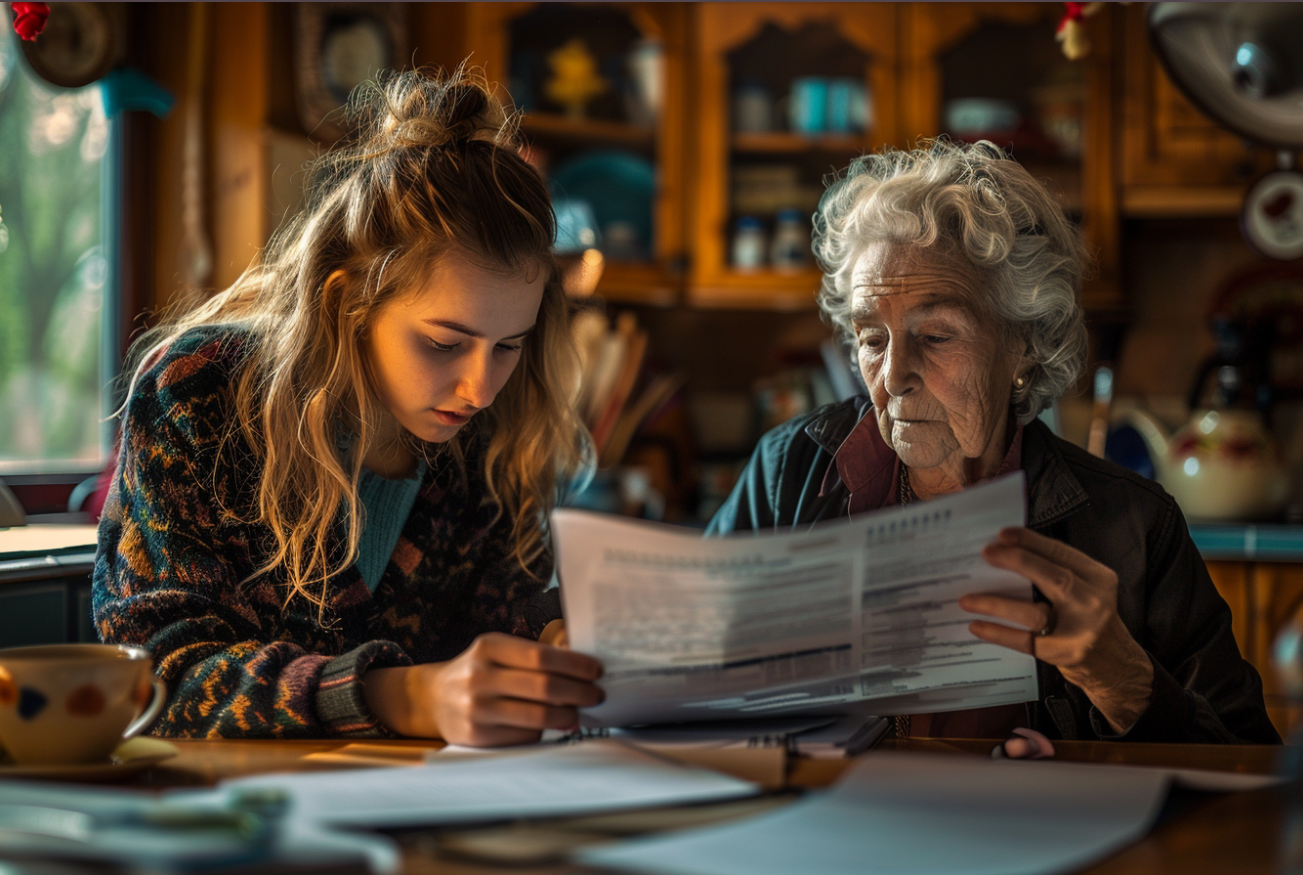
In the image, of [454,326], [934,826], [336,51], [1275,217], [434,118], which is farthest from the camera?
[1275,217]

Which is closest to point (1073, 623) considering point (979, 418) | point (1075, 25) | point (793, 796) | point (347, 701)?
point (793, 796)

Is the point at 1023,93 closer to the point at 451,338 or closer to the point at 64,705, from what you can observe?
the point at 451,338

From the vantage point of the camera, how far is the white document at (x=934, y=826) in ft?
1.77

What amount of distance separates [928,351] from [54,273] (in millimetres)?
1836

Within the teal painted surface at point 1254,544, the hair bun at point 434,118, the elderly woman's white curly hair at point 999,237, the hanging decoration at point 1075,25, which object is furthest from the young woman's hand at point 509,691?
the teal painted surface at point 1254,544

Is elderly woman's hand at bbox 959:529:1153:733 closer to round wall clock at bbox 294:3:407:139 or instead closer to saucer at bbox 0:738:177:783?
saucer at bbox 0:738:177:783

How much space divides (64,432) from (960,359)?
1.86 meters

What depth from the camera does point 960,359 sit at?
1.30 m

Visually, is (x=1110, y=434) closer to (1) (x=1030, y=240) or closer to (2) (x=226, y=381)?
(1) (x=1030, y=240)

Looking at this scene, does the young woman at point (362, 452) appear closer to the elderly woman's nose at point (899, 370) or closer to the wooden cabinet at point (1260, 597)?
the elderly woman's nose at point (899, 370)

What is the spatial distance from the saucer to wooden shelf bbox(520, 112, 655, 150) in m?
2.37

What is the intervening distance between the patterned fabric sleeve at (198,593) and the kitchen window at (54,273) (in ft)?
4.41

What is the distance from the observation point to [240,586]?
103cm

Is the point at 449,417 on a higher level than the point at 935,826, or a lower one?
higher
